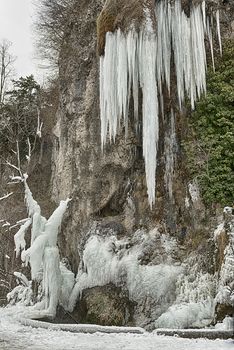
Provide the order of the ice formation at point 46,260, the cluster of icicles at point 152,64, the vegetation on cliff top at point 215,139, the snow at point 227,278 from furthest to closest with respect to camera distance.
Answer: the cluster of icicles at point 152,64, the vegetation on cliff top at point 215,139, the ice formation at point 46,260, the snow at point 227,278

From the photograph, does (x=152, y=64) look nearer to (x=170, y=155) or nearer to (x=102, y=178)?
(x=170, y=155)

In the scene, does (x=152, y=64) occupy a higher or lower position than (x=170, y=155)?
higher

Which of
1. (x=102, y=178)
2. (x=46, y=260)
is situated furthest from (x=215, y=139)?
(x=46, y=260)

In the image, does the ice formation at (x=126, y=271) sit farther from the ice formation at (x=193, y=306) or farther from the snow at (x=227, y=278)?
the snow at (x=227, y=278)

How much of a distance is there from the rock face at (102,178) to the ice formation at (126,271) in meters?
0.29

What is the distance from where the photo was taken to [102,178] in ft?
54.8

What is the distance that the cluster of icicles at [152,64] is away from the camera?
48.2ft

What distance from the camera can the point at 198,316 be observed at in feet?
37.7

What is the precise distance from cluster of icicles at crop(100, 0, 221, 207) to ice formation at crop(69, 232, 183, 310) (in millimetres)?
1646

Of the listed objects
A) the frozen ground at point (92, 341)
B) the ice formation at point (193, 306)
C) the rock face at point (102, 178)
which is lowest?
the frozen ground at point (92, 341)

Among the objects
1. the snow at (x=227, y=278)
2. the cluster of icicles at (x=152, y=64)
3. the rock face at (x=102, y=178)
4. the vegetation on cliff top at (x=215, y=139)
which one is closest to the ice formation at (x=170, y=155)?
the rock face at (x=102, y=178)

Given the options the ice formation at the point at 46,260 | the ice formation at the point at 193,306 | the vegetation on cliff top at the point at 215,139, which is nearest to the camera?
the ice formation at the point at 193,306

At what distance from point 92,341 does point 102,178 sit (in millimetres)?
7545

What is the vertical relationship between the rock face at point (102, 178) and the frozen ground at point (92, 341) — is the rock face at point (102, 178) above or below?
above
